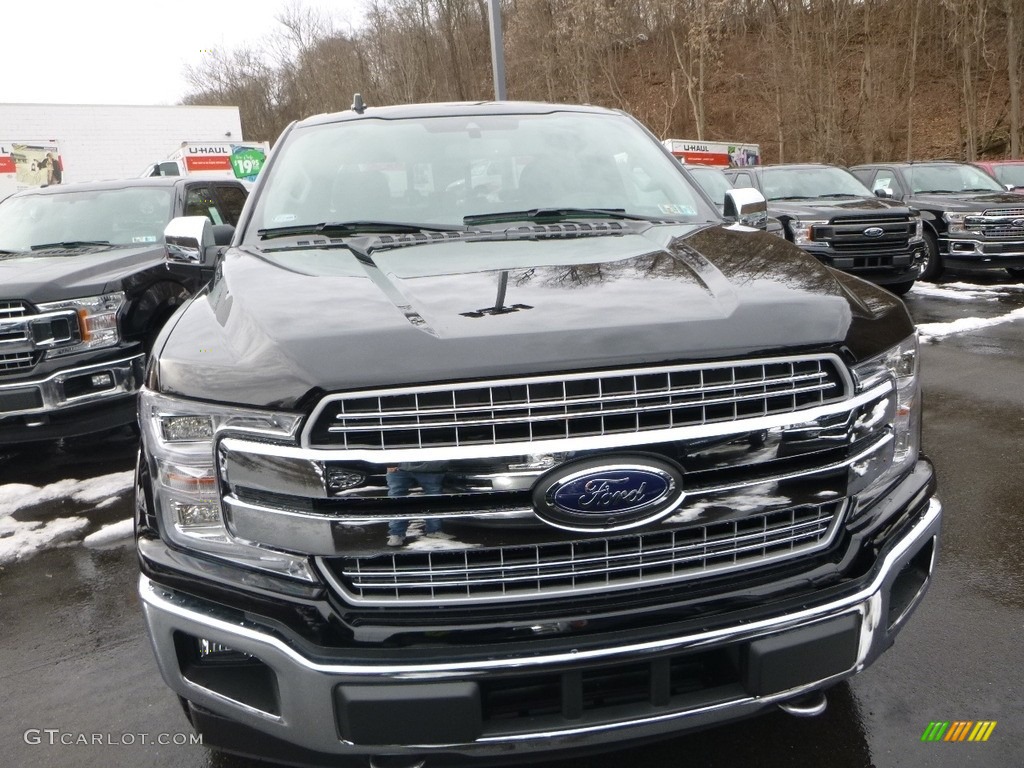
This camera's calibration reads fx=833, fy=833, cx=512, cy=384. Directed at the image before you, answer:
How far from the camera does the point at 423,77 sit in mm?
45781

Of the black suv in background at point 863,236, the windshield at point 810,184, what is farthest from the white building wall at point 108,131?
the black suv in background at point 863,236

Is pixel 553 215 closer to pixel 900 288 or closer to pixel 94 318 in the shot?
pixel 94 318

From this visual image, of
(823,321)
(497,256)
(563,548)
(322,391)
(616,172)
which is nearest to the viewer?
(322,391)

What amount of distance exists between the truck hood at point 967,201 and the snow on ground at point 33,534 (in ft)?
35.8

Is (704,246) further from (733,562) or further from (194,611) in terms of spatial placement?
(194,611)

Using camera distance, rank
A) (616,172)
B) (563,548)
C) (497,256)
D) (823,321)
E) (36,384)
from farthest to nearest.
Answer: (36,384)
(616,172)
(497,256)
(823,321)
(563,548)

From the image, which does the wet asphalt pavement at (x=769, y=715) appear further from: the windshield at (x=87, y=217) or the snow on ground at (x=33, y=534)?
the windshield at (x=87, y=217)

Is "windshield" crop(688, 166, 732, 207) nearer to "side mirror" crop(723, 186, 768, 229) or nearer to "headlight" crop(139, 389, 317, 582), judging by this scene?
"side mirror" crop(723, 186, 768, 229)

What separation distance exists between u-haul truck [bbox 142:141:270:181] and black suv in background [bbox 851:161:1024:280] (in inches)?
871

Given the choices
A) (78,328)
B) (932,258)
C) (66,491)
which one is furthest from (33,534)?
(932,258)

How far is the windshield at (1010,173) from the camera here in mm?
14758

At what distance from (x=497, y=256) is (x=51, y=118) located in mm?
34275

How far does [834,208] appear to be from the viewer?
10.2 m

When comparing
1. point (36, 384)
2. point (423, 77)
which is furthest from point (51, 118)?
point (36, 384)
